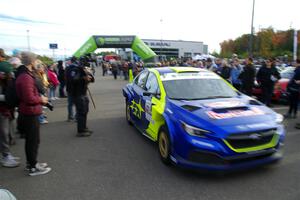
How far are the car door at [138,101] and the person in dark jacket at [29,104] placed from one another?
222 cm

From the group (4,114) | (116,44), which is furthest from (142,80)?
(116,44)

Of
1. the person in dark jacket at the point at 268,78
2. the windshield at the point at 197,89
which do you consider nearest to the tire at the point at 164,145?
the windshield at the point at 197,89

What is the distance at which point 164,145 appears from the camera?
15.3ft

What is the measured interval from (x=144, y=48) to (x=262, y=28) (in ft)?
166

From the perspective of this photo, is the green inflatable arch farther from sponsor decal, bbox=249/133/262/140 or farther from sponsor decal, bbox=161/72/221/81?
sponsor decal, bbox=249/133/262/140

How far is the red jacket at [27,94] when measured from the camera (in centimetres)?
404

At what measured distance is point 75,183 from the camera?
413 cm

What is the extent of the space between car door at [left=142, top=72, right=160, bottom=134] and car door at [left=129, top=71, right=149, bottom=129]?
0.19 metres

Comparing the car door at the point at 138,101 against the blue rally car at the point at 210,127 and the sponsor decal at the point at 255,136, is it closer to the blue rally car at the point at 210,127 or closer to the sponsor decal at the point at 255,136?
the blue rally car at the point at 210,127

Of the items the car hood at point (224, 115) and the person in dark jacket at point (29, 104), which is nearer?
the car hood at point (224, 115)

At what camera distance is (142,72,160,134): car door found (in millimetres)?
5383

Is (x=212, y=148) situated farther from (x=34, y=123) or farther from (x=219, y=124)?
(x=34, y=123)

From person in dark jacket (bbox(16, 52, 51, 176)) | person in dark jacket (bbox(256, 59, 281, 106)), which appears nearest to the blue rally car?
person in dark jacket (bbox(16, 52, 51, 176))

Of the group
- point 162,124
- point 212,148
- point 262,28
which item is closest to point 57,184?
point 162,124
